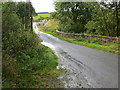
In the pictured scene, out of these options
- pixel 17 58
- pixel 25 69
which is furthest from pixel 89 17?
pixel 25 69

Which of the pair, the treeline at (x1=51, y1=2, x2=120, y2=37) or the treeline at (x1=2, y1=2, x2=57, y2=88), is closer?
the treeline at (x1=2, y1=2, x2=57, y2=88)

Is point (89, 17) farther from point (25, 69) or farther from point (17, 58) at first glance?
point (25, 69)

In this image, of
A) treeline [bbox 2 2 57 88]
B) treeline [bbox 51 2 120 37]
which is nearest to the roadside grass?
treeline [bbox 2 2 57 88]

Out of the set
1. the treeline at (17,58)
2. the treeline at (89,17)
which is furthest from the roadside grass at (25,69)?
the treeline at (89,17)

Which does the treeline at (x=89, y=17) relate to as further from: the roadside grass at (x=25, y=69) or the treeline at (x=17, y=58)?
the roadside grass at (x=25, y=69)

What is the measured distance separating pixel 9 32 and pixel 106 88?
7.24 meters

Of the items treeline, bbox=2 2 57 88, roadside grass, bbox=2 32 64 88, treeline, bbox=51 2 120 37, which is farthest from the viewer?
treeline, bbox=51 2 120 37

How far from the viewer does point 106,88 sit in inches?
257

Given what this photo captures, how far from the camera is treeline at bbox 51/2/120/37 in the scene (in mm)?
21406

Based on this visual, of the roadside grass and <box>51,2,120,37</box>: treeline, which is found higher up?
<box>51,2,120,37</box>: treeline

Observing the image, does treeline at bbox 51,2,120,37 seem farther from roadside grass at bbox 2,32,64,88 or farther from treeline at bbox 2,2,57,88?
roadside grass at bbox 2,32,64,88

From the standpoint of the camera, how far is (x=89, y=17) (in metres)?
31.9

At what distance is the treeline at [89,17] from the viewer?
70.2ft

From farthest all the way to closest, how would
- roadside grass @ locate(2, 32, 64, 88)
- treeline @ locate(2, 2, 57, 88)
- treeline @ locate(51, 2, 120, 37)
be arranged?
treeline @ locate(51, 2, 120, 37) → treeline @ locate(2, 2, 57, 88) → roadside grass @ locate(2, 32, 64, 88)
